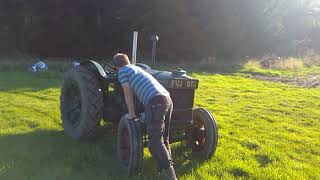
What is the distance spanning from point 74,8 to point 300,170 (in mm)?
25652

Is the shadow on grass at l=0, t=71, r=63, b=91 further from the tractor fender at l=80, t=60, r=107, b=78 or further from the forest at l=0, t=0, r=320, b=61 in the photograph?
the forest at l=0, t=0, r=320, b=61

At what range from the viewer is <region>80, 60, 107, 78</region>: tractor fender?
8.05 meters

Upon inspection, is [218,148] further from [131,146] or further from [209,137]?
[131,146]

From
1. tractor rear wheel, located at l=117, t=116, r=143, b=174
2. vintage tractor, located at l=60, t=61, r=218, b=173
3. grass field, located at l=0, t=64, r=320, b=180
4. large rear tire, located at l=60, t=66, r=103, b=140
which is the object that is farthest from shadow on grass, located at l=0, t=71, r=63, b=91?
tractor rear wheel, located at l=117, t=116, r=143, b=174

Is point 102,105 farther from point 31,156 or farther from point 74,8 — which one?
point 74,8

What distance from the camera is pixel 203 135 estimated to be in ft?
24.3

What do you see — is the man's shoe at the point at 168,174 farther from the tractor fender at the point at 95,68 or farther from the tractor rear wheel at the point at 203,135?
the tractor fender at the point at 95,68

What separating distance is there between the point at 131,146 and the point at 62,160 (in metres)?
1.30

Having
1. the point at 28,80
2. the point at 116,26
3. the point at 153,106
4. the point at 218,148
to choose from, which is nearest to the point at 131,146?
the point at 153,106

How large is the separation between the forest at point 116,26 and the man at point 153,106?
24.0 metres

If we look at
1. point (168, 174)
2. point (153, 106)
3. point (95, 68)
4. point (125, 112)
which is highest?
point (95, 68)

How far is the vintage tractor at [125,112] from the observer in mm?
6555

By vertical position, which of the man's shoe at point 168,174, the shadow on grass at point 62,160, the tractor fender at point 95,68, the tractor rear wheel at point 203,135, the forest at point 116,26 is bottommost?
the shadow on grass at point 62,160

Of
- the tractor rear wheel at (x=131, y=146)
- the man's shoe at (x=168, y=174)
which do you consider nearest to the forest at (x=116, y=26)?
the tractor rear wheel at (x=131, y=146)
